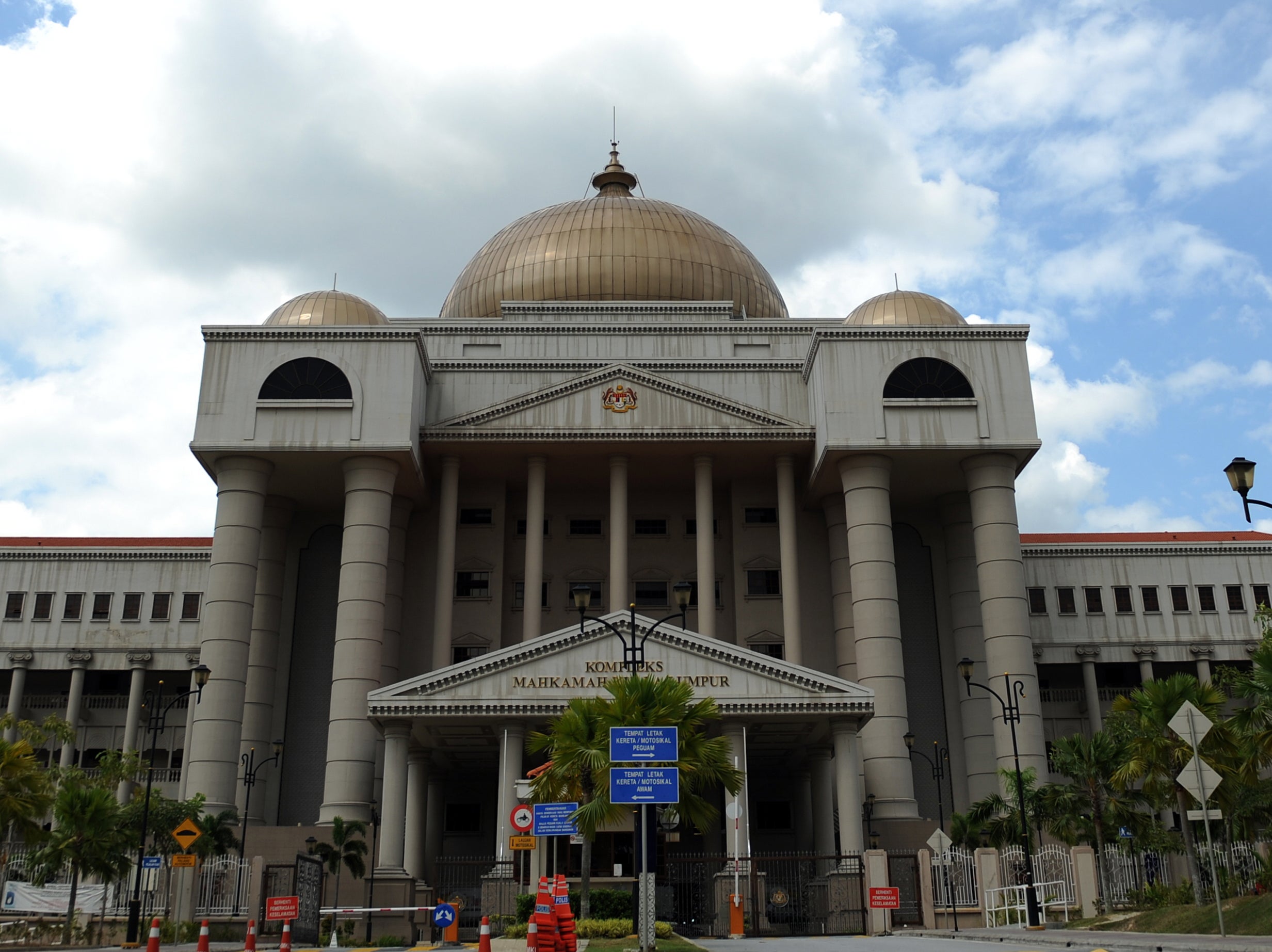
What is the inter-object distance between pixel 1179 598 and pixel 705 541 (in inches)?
932

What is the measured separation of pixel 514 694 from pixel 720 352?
2709 cm

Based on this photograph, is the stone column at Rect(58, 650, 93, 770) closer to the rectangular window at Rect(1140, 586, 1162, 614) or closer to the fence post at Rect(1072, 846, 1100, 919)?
the fence post at Rect(1072, 846, 1100, 919)

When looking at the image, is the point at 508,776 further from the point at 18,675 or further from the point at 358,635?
the point at 18,675

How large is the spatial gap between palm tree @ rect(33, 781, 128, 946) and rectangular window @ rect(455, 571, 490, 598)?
2271cm

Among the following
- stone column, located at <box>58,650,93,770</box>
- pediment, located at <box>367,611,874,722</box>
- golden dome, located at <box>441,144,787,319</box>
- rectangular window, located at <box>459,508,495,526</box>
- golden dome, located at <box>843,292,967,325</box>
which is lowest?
pediment, located at <box>367,611,874,722</box>

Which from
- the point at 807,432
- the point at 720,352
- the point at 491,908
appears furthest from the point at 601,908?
the point at 720,352

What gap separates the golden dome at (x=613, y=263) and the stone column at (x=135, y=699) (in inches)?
943

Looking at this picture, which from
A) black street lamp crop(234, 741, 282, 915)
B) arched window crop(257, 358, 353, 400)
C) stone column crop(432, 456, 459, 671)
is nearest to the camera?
black street lamp crop(234, 741, 282, 915)

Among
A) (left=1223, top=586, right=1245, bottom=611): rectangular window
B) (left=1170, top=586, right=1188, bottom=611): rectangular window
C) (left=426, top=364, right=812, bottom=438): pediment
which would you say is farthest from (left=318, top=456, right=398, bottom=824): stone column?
(left=1223, top=586, right=1245, bottom=611): rectangular window

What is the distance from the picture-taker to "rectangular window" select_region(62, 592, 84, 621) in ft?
194

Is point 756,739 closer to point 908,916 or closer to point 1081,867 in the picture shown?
point 908,916

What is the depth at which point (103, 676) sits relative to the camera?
62.5m

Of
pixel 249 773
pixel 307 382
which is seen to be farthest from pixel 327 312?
pixel 249 773

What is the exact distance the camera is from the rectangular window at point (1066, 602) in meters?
58.6
